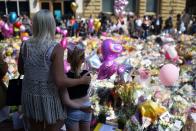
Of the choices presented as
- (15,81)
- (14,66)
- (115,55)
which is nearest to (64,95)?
(15,81)

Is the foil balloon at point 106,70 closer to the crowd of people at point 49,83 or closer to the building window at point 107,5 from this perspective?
the crowd of people at point 49,83

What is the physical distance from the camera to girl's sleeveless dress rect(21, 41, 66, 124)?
191 centimetres

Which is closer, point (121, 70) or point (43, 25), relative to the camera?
point (43, 25)

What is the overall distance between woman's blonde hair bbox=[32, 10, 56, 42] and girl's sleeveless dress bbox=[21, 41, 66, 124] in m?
0.05

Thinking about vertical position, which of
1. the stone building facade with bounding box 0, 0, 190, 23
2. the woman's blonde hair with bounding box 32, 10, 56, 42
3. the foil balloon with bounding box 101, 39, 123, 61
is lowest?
the foil balloon with bounding box 101, 39, 123, 61

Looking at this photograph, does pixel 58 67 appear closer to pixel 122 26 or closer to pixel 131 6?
pixel 122 26

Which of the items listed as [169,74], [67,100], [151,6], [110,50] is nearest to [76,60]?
[67,100]

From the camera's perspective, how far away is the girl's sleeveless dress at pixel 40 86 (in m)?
1.91

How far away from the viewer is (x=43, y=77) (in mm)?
1947

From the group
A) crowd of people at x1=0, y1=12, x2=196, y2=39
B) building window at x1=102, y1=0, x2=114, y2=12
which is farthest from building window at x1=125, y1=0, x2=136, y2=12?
crowd of people at x1=0, y1=12, x2=196, y2=39

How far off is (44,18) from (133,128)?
1.95 meters

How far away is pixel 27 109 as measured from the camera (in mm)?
2043

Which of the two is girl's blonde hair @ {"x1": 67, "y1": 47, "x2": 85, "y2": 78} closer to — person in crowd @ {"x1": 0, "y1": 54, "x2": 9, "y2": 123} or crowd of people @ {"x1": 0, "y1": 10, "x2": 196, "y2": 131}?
crowd of people @ {"x1": 0, "y1": 10, "x2": 196, "y2": 131}

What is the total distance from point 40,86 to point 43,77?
0.23 feet
